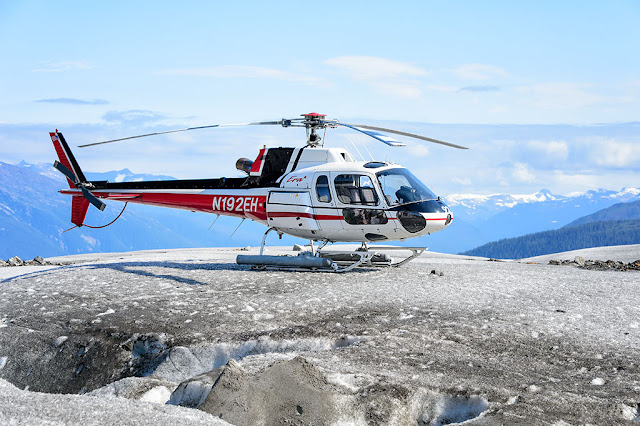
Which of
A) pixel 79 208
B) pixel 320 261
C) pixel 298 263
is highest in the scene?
pixel 79 208

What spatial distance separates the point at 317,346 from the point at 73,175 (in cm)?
1168

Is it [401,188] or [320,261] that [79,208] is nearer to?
[320,261]

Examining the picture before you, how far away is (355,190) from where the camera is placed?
15.6 metres

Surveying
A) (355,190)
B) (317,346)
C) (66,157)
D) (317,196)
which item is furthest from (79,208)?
(317,346)

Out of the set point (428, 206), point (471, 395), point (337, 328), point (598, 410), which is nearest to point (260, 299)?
Answer: point (337, 328)

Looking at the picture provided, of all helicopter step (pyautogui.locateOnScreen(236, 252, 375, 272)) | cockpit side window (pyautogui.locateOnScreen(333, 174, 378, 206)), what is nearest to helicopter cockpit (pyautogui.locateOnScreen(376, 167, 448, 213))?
cockpit side window (pyautogui.locateOnScreen(333, 174, 378, 206))

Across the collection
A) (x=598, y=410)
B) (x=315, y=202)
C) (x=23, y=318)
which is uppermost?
(x=315, y=202)

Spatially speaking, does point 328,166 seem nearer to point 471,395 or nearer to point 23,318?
point 23,318

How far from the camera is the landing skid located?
15.7 m

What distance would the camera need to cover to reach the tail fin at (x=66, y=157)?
18.6 meters

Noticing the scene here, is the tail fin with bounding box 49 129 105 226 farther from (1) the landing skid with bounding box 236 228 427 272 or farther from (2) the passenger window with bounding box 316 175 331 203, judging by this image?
(2) the passenger window with bounding box 316 175 331 203

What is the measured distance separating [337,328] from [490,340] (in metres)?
2.55

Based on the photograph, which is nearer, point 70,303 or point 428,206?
point 70,303

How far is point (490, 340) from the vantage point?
9992mm
